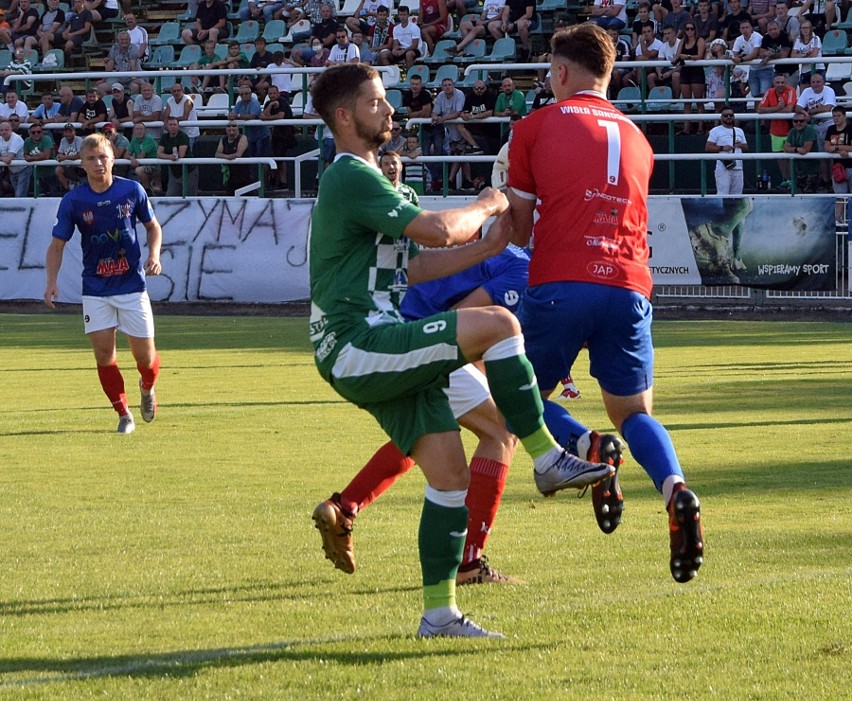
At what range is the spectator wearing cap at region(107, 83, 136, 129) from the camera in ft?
92.5

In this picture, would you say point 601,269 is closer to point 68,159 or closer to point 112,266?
point 112,266

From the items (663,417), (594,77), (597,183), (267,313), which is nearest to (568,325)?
(597,183)

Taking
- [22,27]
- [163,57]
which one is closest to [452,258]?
[163,57]

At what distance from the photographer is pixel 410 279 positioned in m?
5.73

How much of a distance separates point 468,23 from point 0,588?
24.1 meters

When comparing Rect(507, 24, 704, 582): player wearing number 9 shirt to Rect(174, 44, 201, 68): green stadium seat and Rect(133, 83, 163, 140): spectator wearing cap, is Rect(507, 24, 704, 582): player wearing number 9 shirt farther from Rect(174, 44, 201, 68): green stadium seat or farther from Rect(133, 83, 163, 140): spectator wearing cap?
Rect(174, 44, 201, 68): green stadium seat

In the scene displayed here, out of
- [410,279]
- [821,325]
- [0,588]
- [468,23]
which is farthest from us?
[468,23]

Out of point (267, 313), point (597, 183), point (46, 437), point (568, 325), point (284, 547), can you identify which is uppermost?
point (597, 183)

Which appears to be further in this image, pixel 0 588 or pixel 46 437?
pixel 46 437

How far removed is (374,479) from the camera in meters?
6.58

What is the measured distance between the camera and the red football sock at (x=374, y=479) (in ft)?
21.5

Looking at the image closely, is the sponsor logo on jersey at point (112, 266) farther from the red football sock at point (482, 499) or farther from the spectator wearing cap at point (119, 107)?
the spectator wearing cap at point (119, 107)

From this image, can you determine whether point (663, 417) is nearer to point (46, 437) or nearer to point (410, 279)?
point (46, 437)

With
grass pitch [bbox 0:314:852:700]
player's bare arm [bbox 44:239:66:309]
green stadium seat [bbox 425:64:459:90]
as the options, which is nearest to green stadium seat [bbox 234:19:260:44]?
green stadium seat [bbox 425:64:459:90]
